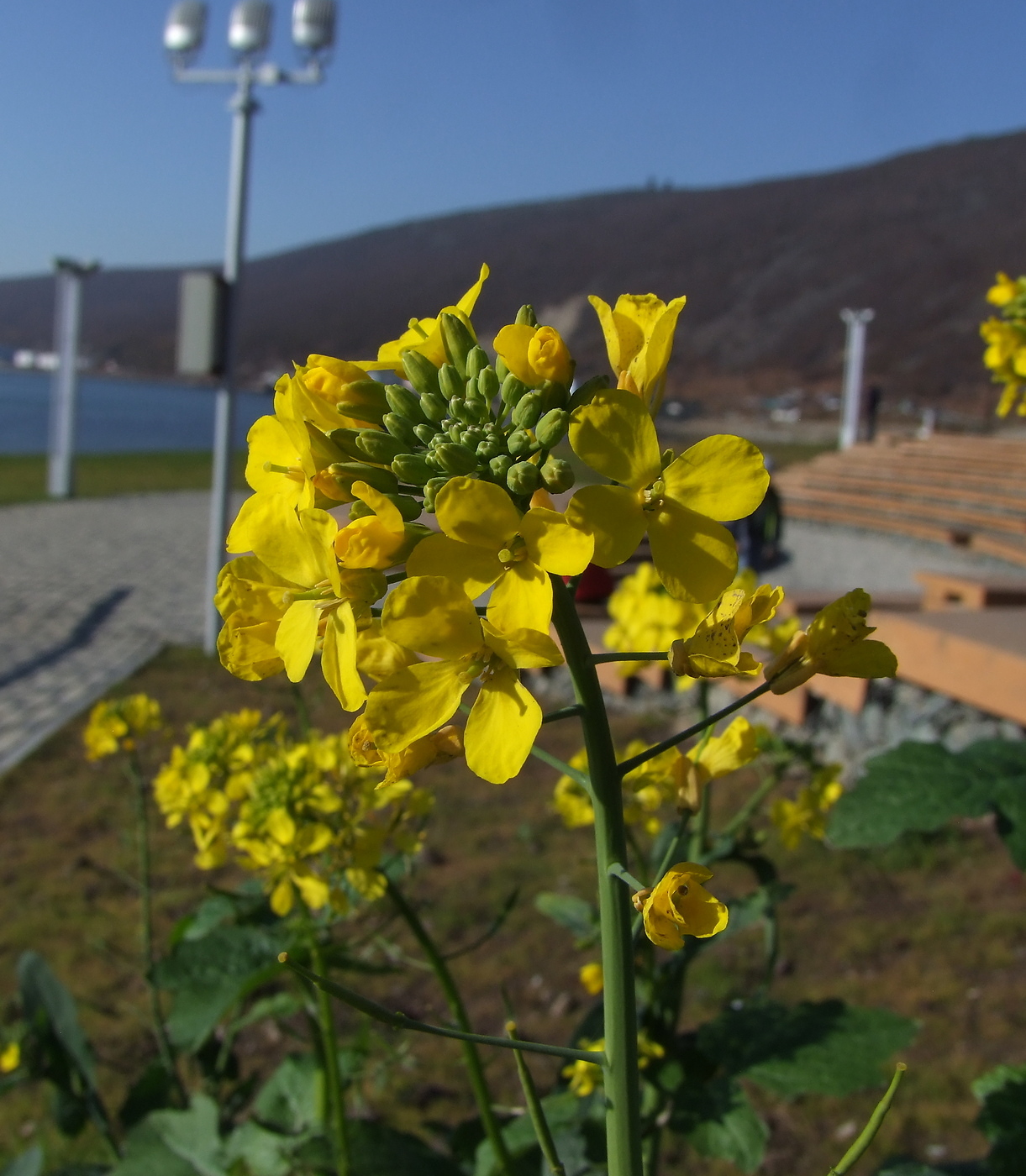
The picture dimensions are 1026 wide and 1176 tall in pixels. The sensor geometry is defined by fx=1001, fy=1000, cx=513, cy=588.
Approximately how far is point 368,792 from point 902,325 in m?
86.7

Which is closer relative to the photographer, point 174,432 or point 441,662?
point 441,662

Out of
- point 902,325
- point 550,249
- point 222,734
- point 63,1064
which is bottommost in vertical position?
point 63,1064

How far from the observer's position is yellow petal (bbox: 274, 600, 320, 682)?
754 mm

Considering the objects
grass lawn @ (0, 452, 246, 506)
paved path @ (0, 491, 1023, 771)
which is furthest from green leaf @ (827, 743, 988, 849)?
grass lawn @ (0, 452, 246, 506)

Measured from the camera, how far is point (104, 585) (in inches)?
359

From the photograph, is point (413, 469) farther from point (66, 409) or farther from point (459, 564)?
point (66, 409)

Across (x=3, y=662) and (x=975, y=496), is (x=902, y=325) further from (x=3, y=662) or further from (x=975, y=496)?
(x=3, y=662)

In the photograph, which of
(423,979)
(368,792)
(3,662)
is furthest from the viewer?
(3,662)

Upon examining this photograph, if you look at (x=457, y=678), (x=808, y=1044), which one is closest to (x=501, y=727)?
(x=457, y=678)

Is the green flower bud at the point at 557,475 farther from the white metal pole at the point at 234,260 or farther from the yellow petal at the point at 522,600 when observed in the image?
the white metal pole at the point at 234,260

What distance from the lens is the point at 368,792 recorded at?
4.77 ft

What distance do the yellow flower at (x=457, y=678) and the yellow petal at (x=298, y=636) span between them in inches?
2.6

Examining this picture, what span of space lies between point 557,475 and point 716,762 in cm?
39

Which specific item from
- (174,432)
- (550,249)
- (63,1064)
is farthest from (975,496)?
(550,249)
